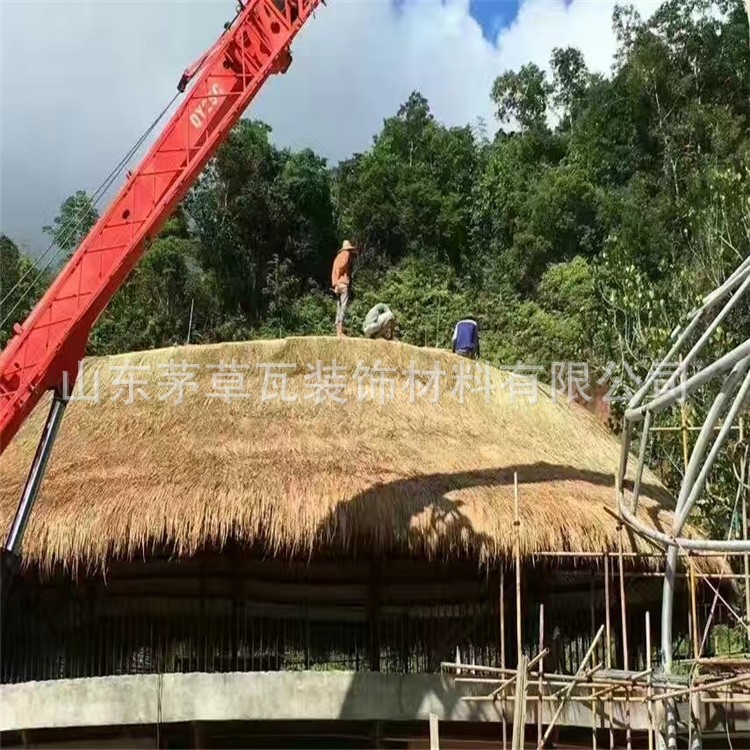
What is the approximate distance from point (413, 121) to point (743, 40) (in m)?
12.9

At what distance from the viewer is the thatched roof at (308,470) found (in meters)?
9.40

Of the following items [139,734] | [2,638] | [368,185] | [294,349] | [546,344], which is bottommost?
[139,734]

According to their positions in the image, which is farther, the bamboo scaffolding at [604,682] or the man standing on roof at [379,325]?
the man standing on roof at [379,325]

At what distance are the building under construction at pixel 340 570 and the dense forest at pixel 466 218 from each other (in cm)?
1234

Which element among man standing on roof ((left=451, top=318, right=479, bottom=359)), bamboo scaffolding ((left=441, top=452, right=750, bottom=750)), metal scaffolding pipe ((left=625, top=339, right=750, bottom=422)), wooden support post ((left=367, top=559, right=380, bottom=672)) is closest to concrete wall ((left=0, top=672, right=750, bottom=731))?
bamboo scaffolding ((left=441, top=452, right=750, bottom=750))

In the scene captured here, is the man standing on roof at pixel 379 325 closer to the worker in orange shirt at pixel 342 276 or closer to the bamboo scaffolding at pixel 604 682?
the worker in orange shirt at pixel 342 276

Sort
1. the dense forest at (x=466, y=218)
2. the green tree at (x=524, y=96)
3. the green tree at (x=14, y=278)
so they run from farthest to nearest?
the green tree at (x=524, y=96) < the green tree at (x=14, y=278) < the dense forest at (x=466, y=218)

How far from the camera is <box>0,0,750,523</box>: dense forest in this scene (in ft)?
93.2

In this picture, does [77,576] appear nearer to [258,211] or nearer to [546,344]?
[546,344]

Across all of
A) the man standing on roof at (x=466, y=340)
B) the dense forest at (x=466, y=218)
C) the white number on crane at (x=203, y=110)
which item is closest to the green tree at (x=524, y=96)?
the dense forest at (x=466, y=218)

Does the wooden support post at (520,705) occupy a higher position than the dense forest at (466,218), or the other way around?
the dense forest at (466,218)

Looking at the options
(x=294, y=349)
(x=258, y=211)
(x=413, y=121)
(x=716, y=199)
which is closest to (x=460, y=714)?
(x=294, y=349)

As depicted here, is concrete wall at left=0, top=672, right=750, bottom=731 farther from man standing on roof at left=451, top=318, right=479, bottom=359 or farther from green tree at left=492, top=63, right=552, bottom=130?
green tree at left=492, top=63, right=552, bottom=130

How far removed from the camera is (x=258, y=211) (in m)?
32.8
